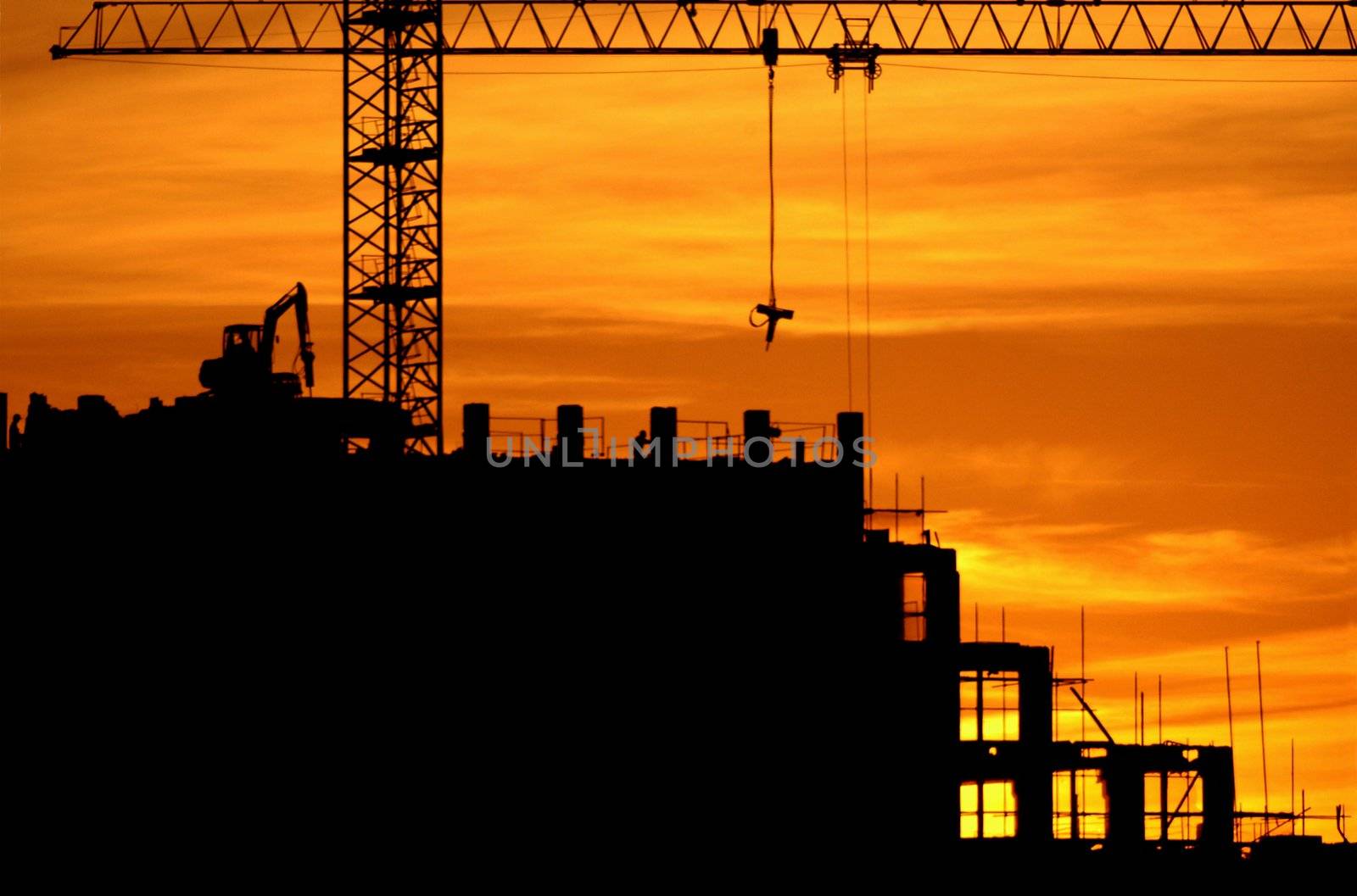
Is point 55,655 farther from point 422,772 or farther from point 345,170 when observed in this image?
point 345,170

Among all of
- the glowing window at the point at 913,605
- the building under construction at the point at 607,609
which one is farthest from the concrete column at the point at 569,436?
the glowing window at the point at 913,605

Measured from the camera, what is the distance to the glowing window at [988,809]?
107688 mm

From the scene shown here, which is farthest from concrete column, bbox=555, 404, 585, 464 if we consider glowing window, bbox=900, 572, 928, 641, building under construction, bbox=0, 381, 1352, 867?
glowing window, bbox=900, 572, 928, 641

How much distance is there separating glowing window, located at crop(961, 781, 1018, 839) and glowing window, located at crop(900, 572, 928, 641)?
7451mm

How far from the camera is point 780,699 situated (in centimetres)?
9844

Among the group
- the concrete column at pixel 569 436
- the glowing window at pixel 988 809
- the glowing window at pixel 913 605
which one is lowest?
the glowing window at pixel 988 809

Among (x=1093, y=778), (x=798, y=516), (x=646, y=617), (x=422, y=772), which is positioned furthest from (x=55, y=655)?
(x=1093, y=778)

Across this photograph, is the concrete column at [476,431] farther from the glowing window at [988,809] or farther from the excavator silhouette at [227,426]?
the glowing window at [988,809]

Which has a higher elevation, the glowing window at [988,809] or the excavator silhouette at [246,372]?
the excavator silhouette at [246,372]

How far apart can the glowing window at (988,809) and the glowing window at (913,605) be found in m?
7.45

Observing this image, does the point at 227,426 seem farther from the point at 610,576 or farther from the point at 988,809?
the point at 988,809

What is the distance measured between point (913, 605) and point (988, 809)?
931 cm

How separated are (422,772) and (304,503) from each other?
10633mm

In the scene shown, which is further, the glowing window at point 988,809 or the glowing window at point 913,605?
the glowing window at point 988,809
